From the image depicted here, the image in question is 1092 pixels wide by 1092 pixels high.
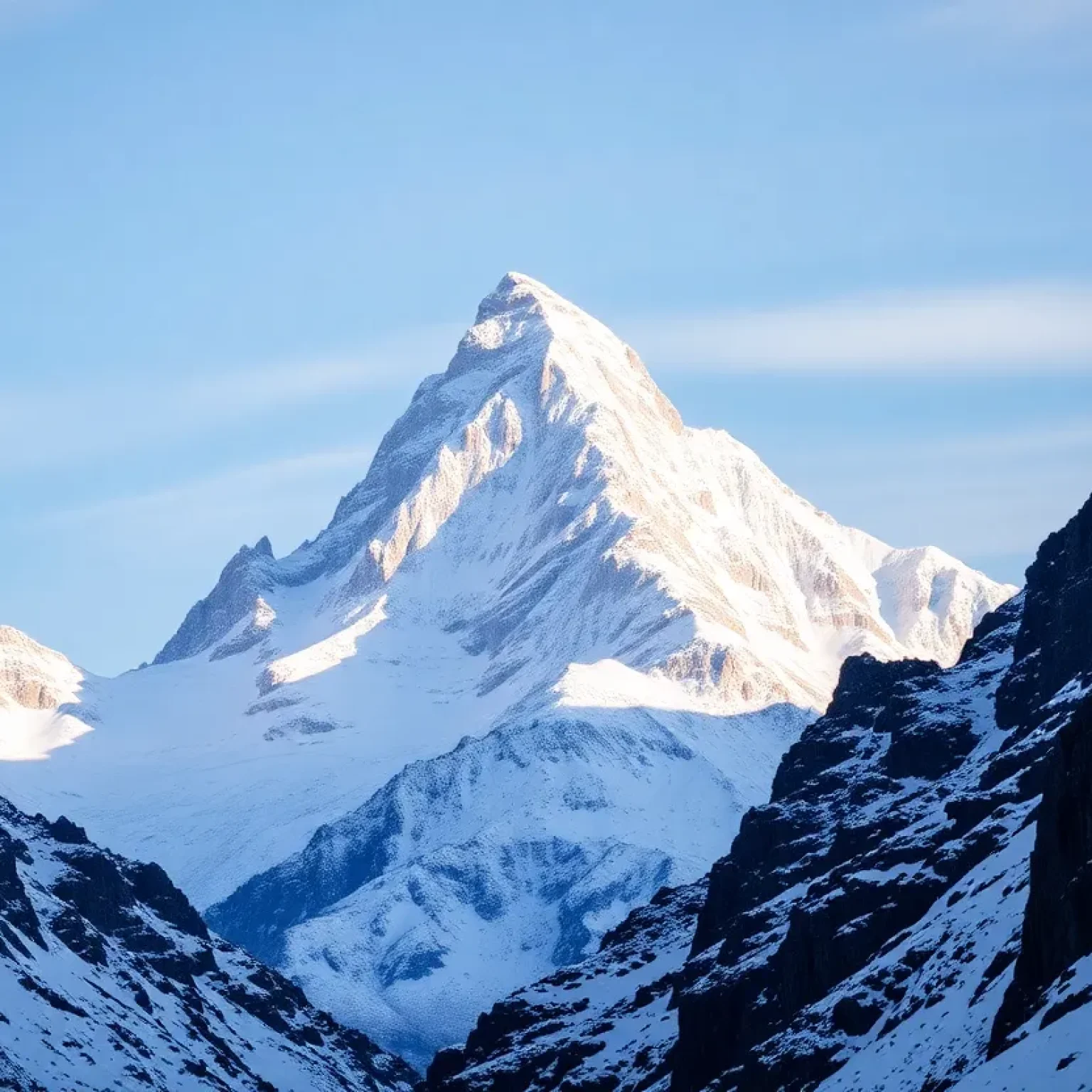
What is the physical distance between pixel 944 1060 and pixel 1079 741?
745 inches

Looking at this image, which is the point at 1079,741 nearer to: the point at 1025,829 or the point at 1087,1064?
the point at 1087,1064

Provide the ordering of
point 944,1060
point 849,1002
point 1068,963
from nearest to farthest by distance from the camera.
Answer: point 1068,963 < point 944,1060 < point 849,1002

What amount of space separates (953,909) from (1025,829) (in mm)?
8427

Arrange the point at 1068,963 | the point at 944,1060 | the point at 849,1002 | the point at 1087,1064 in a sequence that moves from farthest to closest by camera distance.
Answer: the point at 849,1002, the point at 944,1060, the point at 1068,963, the point at 1087,1064

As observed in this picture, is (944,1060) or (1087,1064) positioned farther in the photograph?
(944,1060)

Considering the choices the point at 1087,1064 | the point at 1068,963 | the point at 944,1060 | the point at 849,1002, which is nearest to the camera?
the point at 1087,1064

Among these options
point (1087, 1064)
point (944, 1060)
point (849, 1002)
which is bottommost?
point (1087, 1064)

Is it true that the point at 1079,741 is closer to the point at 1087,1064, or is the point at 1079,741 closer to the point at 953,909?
the point at 1087,1064

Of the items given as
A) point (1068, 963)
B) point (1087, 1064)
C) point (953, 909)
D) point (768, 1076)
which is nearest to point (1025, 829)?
point (953, 909)

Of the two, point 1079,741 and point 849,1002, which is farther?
point 849,1002

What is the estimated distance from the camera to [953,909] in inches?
7490

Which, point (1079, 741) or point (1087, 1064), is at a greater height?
point (1079, 741)

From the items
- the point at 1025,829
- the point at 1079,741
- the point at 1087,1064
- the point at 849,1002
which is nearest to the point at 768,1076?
the point at 849,1002

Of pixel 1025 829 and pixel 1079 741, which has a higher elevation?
pixel 1025 829
